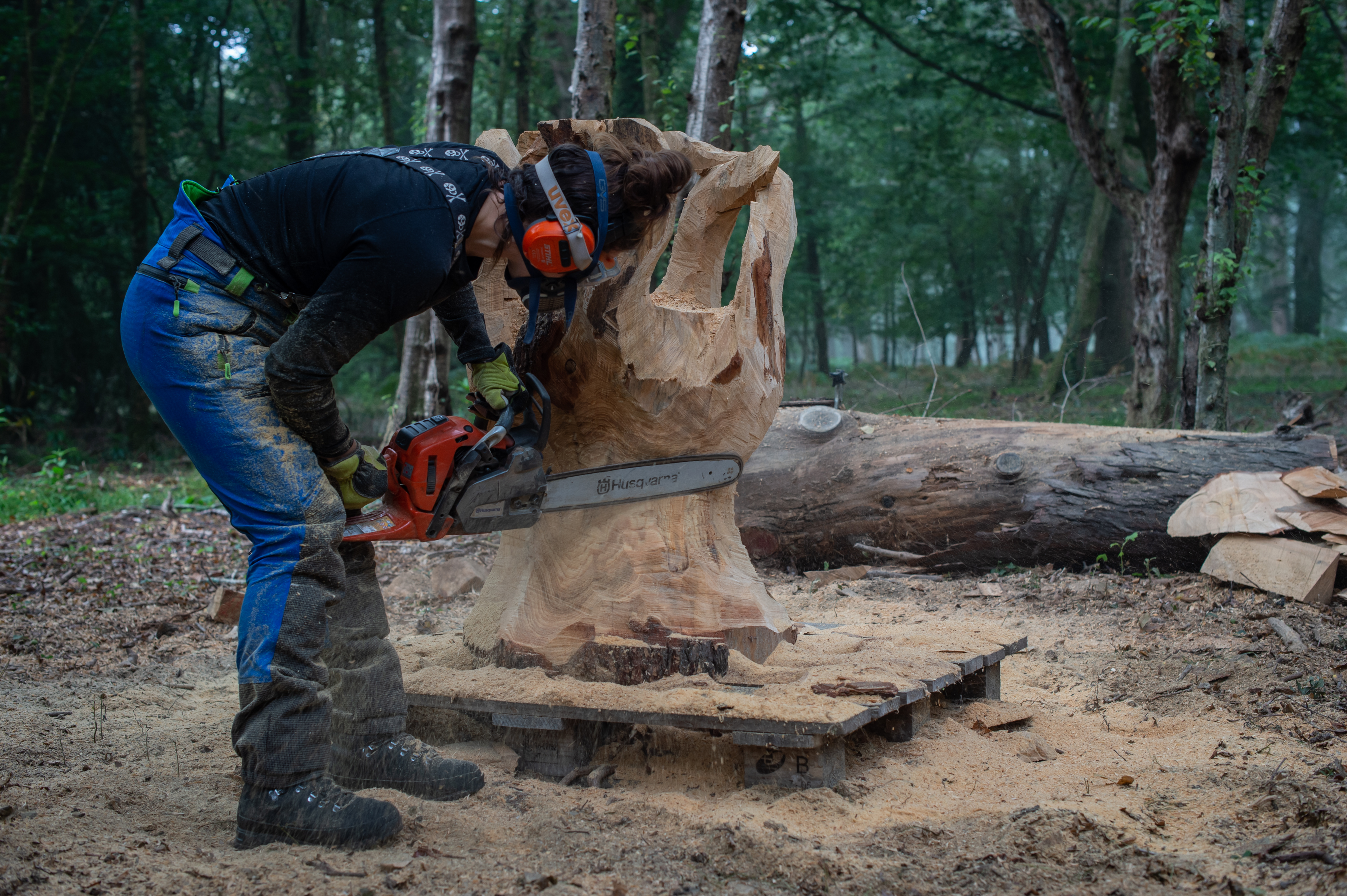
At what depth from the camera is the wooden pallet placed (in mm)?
2344

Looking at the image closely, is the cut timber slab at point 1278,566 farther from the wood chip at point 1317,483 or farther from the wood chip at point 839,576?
the wood chip at point 839,576

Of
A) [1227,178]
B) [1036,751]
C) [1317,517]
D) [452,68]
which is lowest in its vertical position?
[1036,751]

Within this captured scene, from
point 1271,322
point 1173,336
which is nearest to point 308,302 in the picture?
point 1173,336

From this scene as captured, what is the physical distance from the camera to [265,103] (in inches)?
537

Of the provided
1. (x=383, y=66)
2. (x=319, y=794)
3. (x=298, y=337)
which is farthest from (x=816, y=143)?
(x=319, y=794)

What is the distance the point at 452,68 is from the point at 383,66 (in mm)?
4701

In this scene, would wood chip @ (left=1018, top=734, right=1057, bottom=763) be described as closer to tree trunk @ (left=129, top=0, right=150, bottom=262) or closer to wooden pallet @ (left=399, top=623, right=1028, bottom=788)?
wooden pallet @ (left=399, top=623, right=1028, bottom=788)

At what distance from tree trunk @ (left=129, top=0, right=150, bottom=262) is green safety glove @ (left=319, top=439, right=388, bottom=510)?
997cm

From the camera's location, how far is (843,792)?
2412mm

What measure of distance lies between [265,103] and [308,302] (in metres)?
13.4

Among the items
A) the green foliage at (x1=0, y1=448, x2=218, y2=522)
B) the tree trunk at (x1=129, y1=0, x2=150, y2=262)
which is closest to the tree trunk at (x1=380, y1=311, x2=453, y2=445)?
the green foliage at (x1=0, y1=448, x2=218, y2=522)

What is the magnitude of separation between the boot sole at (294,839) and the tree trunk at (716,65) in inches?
193

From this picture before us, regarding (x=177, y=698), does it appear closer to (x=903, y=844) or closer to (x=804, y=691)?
(x=804, y=691)

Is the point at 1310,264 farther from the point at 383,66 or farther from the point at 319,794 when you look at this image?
the point at 319,794
